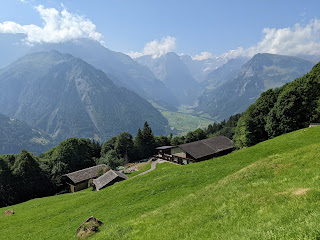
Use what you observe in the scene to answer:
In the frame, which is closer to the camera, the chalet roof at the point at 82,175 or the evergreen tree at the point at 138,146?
the chalet roof at the point at 82,175

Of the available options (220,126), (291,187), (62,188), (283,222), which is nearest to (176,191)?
(291,187)

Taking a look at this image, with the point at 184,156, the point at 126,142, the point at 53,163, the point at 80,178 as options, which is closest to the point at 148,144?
the point at 126,142

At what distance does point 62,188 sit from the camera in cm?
9006

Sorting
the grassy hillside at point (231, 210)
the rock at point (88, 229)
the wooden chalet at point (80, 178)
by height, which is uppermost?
the grassy hillside at point (231, 210)

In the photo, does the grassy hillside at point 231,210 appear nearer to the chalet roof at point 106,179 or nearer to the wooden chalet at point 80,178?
the chalet roof at point 106,179

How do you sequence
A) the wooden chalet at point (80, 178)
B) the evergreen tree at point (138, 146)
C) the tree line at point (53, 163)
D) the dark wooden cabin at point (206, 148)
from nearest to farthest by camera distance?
the dark wooden cabin at point (206, 148)
the tree line at point (53, 163)
the wooden chalet at point (80, 178)
the evergreen tree at point (138, 146)

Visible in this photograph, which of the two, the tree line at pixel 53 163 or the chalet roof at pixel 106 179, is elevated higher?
the tree line at pixel 53 163

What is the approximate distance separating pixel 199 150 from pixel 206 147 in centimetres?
466

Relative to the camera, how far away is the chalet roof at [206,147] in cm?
7360

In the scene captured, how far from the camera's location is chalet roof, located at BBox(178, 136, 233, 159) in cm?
7360

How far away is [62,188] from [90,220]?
268ft

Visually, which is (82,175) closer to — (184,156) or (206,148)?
(184,156)

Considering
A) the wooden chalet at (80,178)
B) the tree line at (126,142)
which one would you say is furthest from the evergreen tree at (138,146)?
the wooden chalet at (80,178)

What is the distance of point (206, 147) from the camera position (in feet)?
258
